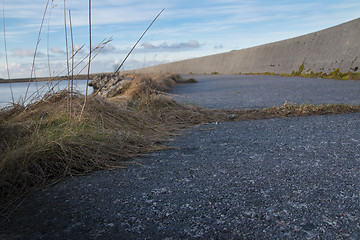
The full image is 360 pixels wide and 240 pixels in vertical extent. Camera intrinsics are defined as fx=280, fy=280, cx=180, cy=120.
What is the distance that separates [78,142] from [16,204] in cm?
59

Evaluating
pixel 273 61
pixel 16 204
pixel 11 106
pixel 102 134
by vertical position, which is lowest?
pixel 16 204

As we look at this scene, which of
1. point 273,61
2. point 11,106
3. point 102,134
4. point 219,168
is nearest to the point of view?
point 219,168

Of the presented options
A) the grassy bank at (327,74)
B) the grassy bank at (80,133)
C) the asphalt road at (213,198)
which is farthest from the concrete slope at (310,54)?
the asphalt road at (213,198)

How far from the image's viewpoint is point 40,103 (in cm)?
285

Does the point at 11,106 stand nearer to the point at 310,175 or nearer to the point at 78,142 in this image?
the point at 78,142

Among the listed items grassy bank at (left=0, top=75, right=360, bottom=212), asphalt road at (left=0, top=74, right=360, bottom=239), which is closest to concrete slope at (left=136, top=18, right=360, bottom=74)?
grassy bank at (left=0, top=75, right=360, bottom=212)

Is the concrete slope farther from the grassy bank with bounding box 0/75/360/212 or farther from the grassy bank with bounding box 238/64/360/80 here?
the grassy bank with bounding box 0/75/360/212

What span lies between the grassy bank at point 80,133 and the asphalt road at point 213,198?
15cm

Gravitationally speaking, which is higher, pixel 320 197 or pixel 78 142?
pixel 78 142

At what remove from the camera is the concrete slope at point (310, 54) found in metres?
6.95

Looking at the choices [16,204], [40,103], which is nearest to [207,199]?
[16,204]

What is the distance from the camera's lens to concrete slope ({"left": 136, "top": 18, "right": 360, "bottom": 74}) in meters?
6.95

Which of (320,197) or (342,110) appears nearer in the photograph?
(320,197)

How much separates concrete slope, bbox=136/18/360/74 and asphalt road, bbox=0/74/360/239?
5.86 meters
